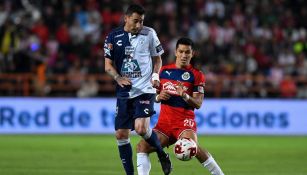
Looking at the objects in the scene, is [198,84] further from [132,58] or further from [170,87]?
[132,58]

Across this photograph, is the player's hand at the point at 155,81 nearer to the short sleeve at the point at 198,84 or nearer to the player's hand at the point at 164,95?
the player's hand at the point at 164,95

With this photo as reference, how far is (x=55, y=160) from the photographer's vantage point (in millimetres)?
13641

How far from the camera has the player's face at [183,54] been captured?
9969 mm

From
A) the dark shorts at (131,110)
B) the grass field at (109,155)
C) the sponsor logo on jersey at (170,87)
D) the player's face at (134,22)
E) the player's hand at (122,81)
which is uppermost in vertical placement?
the player's face at (134,22)

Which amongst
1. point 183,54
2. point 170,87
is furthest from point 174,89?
point 183,54

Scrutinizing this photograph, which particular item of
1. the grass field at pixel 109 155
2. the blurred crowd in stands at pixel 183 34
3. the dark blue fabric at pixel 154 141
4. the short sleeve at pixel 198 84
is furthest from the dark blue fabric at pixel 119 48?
the blurred crowd in stands at pixel 183 34

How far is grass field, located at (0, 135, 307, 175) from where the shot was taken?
1204cm

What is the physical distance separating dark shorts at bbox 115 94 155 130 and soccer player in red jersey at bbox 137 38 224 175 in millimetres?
265

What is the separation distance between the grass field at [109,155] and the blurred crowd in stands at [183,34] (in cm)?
265

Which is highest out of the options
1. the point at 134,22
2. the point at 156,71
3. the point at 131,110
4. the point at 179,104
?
the point at 134,22

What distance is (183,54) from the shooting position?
10.0 metres

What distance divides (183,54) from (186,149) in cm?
126

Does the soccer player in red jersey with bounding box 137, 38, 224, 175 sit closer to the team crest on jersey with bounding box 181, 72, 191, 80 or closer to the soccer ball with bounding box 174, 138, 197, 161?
the team crest on jersey with bounding box 181, 72, 191, 80

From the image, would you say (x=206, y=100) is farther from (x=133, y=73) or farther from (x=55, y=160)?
(x=133, y=73)
